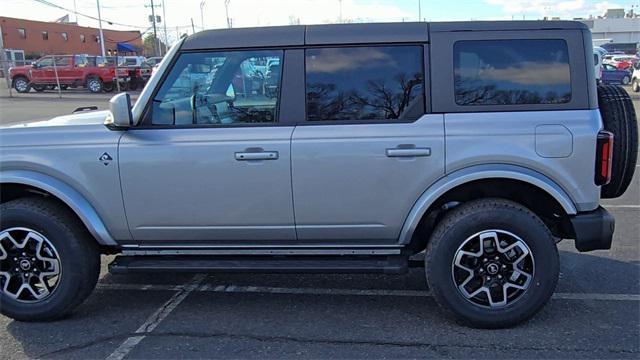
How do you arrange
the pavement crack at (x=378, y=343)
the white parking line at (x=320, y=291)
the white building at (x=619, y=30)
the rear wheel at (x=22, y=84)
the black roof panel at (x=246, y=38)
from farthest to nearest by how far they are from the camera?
1. the white building at (x=619, y=30)
2. the rear wheel at (x=22, y=84)
3. the white parking line at (x=320, y=291)
4. the black roof panel at (x=246, y=38)
5. the pavement crack at (x=378, y=343)

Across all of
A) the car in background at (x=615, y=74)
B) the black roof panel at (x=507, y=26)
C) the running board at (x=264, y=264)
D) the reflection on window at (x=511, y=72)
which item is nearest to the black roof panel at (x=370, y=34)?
the black roof panel at (x=507, y=26)

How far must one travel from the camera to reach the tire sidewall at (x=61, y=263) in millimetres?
3590

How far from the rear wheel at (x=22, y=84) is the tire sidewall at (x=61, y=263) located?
94.9 ft

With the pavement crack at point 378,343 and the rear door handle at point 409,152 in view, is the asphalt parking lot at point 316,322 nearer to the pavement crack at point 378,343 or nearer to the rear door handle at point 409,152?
the pavement crack at point 378,343

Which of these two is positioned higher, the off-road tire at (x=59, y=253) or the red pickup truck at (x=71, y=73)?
the red pickup truck at (x=71, y=73)

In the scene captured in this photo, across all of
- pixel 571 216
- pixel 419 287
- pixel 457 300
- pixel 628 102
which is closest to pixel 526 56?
pixel 628 102

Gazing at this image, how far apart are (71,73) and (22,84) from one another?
3.06 metres

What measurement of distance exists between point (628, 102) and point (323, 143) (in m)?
2.05

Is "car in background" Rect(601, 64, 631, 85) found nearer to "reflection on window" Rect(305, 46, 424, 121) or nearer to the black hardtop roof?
the black hardtop roof

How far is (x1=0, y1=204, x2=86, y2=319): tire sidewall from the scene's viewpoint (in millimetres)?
3590

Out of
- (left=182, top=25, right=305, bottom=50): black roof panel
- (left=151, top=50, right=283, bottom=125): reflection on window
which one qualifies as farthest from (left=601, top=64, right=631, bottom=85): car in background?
(left=151, top=50, right=283, bottom=125): reflection on window

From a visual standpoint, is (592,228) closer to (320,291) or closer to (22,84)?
(320,291)

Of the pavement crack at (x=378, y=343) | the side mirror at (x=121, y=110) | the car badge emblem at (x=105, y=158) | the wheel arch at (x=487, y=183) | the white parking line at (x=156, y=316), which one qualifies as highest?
the side mirror at (x=121, y=110)

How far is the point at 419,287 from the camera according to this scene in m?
4.23
